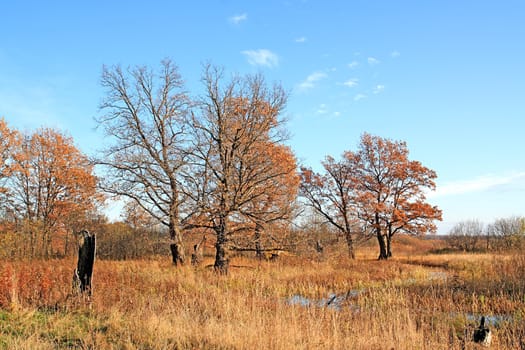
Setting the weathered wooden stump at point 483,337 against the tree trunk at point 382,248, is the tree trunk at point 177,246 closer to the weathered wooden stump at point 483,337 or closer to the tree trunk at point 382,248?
the weathered wooden stump at point 483,337

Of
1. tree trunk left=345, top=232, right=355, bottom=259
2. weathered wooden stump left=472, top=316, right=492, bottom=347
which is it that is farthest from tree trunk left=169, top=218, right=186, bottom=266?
tree trunk left=345, top=232, right=355, bottom=259

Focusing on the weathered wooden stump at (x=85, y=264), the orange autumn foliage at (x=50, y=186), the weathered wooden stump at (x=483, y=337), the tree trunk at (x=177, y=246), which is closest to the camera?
the weathered wooden stump at (x=483, y=337)

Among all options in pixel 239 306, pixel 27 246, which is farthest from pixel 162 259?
pixel 239 306

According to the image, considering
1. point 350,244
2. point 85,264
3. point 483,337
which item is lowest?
point 483,337

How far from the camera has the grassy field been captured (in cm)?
566

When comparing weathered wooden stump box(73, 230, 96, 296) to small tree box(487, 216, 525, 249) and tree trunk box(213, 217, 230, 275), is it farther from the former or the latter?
small tree box(487, 216, 525, 249)

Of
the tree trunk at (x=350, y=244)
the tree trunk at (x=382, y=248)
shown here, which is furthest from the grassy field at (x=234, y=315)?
the tree trunk at (x=382, y=248)

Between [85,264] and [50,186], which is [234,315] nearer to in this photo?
[85,264]

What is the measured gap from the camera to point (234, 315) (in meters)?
7.16

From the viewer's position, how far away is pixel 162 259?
21.0 meters

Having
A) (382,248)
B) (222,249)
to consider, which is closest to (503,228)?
(382,248)

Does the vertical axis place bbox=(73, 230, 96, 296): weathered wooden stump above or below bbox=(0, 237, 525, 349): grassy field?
above

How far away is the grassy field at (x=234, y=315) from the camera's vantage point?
18.6 feet

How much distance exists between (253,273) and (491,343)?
34.0 feet
